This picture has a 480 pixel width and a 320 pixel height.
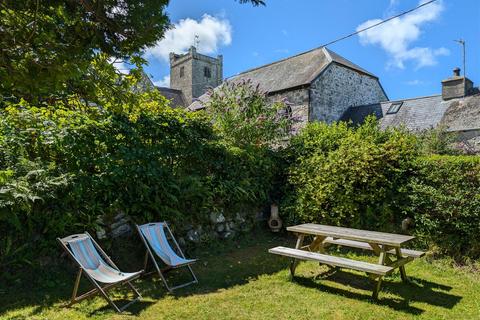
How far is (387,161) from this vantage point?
23.2 feet

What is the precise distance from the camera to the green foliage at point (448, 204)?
5.89 m

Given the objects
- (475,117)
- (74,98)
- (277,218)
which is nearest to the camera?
(74,98)

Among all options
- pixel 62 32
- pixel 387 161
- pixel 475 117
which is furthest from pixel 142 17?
pixel 475 117

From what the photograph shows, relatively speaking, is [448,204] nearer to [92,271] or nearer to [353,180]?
[353,180]

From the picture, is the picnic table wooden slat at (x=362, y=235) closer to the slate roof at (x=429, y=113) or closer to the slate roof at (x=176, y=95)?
the slate roof at (x=429, y=113)

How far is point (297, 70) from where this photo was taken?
795 inches

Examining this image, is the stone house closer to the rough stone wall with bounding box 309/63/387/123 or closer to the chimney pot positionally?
the rough stone wall with bounding box 309/63/387/123

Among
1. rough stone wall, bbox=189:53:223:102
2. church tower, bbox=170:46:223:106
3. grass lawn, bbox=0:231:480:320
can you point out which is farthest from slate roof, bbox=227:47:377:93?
church tower, bbox=170:46:223:106

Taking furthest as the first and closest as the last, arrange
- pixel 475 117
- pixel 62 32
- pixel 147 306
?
pixel 475 117
pixel 147 306
pixel 62 32

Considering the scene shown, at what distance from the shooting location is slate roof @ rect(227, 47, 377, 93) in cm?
1875

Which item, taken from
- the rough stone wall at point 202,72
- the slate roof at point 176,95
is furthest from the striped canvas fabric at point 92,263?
the rough stone wall at point 202,72

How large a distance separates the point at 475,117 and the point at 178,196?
51.6ft

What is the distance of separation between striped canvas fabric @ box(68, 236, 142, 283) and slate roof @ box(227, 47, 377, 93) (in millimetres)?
14865

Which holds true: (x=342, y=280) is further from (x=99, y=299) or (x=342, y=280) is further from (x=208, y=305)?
(x=99, y=299)
